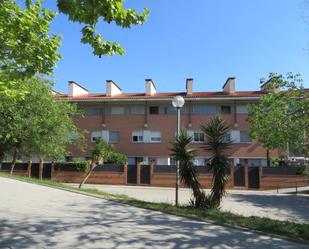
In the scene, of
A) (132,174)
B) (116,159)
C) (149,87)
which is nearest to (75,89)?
(149,87)

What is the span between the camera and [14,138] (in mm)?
28031

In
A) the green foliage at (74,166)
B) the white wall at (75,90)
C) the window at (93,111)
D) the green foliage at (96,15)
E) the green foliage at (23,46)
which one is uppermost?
the white wall at (75,90)

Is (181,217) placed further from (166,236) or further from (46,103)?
(46,103)

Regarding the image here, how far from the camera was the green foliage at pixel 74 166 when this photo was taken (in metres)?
33.5

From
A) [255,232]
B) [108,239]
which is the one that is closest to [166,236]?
[108,239]

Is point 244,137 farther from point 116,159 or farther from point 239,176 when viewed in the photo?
point 116,159

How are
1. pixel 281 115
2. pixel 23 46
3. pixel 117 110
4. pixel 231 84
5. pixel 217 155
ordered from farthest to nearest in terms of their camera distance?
pixel 117 110 < pixel 231 84 < pixel 281 115 < pixel 217 155 < pixel 23 46

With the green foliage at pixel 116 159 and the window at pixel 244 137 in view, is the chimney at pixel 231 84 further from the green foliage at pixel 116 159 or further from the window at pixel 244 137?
the green foliage at pixel 116 159

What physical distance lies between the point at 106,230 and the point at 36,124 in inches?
852

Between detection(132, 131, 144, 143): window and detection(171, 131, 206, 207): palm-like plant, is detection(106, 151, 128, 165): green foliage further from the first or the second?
detection(171, 131, 206, 207): palm-like plant

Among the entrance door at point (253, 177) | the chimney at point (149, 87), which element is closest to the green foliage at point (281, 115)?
the entrance door at point (253, 177)

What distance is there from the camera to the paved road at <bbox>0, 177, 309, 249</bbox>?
23.4ft

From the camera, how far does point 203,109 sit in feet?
133

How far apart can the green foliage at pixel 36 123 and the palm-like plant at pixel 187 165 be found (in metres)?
16.1
